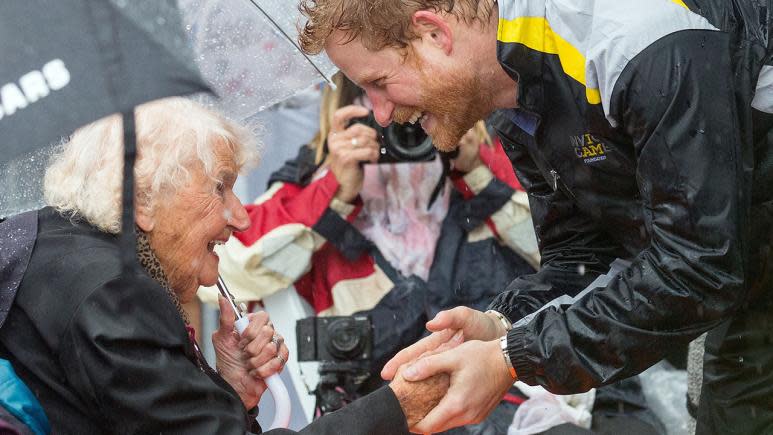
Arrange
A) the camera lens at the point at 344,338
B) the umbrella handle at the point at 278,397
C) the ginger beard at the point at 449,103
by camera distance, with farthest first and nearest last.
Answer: the camera lens at the point at 344,338 < the umbrella handle at the point at 278,397 < the ginger beard at the point at 449,103

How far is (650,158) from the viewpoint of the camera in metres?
2.69

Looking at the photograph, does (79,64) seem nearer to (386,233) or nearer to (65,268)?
(65,268)

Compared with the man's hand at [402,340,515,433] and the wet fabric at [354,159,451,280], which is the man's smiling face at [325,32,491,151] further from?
the wet fabric at [354,159,451,280]

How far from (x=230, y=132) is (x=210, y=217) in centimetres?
26

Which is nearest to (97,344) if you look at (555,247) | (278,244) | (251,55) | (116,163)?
(116,163)

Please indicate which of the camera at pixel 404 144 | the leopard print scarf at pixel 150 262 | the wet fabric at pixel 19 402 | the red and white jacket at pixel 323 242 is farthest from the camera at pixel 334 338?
the wet fabric at pixel 19 402

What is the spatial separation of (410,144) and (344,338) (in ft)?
2.93

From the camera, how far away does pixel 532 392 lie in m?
4.54

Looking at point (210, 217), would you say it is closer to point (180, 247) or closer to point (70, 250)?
point (180, 247)

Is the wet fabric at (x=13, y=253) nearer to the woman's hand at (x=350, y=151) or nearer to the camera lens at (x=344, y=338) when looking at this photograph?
the camera lens at (x=344, y=338)

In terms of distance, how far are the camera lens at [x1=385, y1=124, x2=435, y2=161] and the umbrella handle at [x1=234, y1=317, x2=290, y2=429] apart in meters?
1.66

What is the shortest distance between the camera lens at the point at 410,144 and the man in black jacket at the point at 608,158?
129cm

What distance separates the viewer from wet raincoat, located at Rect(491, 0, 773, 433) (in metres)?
2.63

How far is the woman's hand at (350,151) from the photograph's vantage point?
16.0ft
